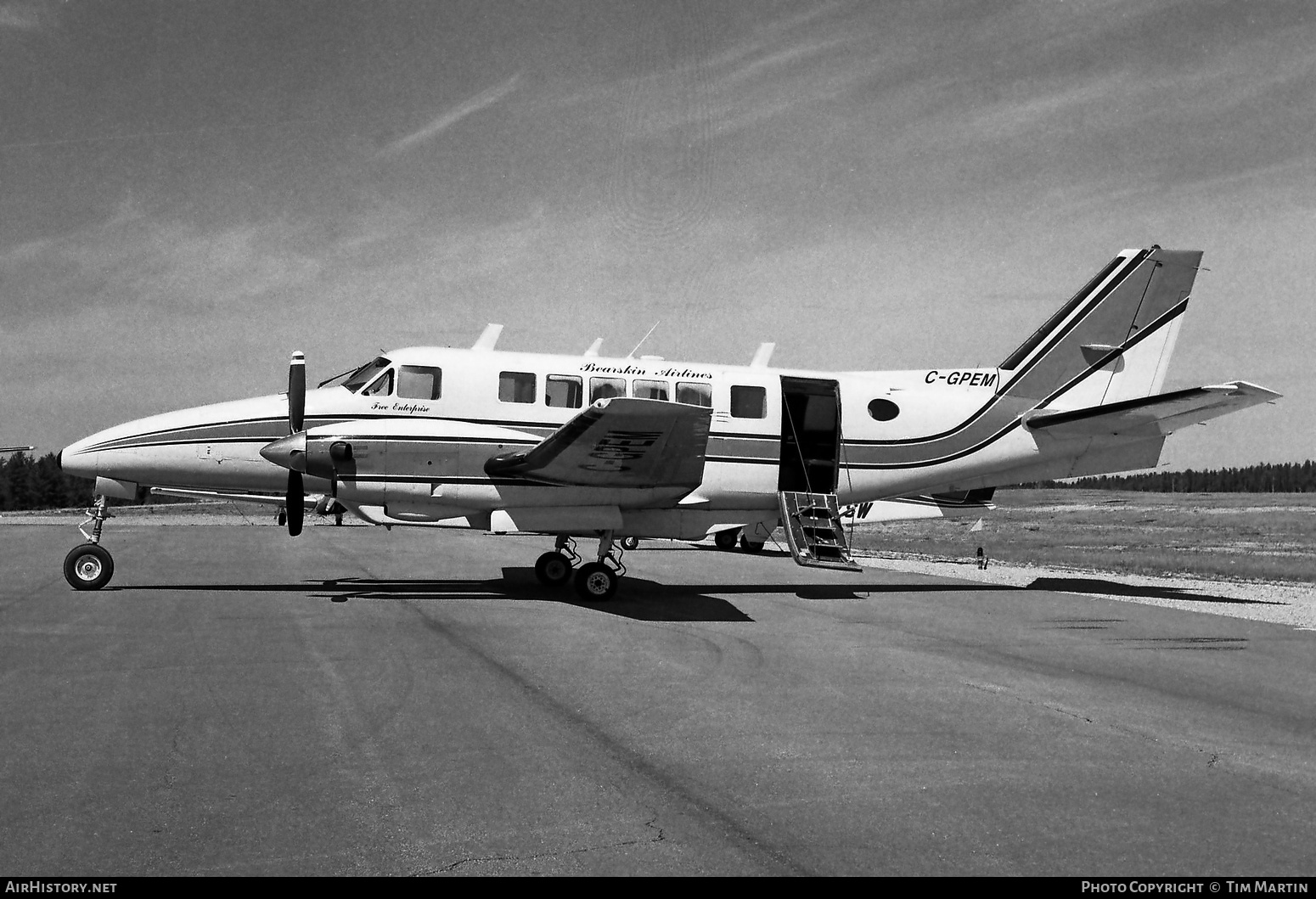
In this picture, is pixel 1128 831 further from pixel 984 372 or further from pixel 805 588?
pixel 984 372

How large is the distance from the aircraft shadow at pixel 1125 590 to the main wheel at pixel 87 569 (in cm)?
1619

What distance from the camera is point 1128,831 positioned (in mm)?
4965

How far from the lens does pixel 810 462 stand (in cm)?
1730

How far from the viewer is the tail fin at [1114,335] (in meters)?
18.7

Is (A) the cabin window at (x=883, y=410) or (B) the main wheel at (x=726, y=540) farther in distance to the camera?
(B) the main wheel at (x=726, y=540)

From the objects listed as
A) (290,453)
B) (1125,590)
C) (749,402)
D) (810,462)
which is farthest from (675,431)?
(1125,590)

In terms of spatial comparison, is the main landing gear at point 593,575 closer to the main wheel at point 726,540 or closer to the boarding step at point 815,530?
the boarding step at point 815,530

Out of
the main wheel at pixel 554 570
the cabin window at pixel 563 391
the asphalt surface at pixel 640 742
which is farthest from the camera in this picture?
the main wheel at pixel 554 570

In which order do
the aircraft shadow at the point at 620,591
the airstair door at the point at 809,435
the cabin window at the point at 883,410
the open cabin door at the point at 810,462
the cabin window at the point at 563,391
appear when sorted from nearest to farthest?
the aircraft shadow at the point at 620,591 < the cabin window at the point at 563,391 < the open cabin door at the point at 810,462 < the airstair door at the point at 809,435 < the cabin window at the point at 883,410

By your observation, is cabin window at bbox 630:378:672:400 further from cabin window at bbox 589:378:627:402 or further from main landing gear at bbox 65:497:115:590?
main landing gear at bbox 65:497:115:590

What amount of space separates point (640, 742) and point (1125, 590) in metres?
15.0

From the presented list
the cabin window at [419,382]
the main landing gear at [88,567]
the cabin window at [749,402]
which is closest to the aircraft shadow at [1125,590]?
the cabin window at [749,402]

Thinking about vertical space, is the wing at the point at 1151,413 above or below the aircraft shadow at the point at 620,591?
above
